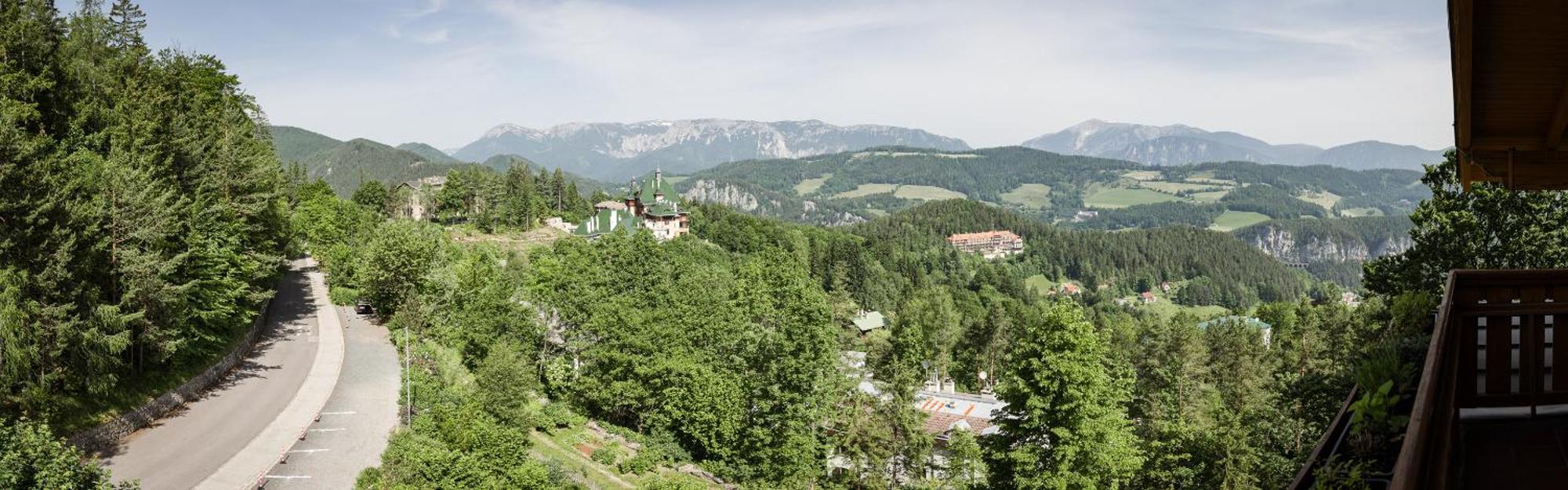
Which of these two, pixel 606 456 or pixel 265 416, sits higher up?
pixel 265 416

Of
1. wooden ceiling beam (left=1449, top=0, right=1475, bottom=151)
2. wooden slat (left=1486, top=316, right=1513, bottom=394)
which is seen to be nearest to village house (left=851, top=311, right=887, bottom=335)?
wooden ceiling beam (left=1449, top=0, right=1475, bottom=151)

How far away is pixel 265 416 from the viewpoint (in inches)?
960

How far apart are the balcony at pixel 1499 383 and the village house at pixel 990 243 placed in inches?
6217

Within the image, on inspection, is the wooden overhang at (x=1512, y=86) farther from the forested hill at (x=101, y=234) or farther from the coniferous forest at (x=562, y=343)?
the forested hill at (x=101, y=234)

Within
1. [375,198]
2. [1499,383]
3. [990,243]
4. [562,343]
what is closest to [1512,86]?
[1499,383]

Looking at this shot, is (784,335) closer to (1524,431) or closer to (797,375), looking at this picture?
(797,375)

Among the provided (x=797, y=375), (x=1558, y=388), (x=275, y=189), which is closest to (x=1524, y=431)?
(x=1558, y=388)

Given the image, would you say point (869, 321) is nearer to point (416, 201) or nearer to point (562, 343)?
point (562, 343)

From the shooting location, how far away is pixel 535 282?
41000 mm

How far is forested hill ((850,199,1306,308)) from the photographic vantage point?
5989 inches

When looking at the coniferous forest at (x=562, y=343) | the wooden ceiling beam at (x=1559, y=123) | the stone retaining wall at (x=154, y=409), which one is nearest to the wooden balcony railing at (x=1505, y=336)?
the coniferous forest at (x=562, y=343)

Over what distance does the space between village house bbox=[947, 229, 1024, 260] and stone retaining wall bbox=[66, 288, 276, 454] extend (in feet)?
470

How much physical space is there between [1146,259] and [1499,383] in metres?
170

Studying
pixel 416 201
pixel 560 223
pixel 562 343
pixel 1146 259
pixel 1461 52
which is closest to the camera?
pixel 1461 52
